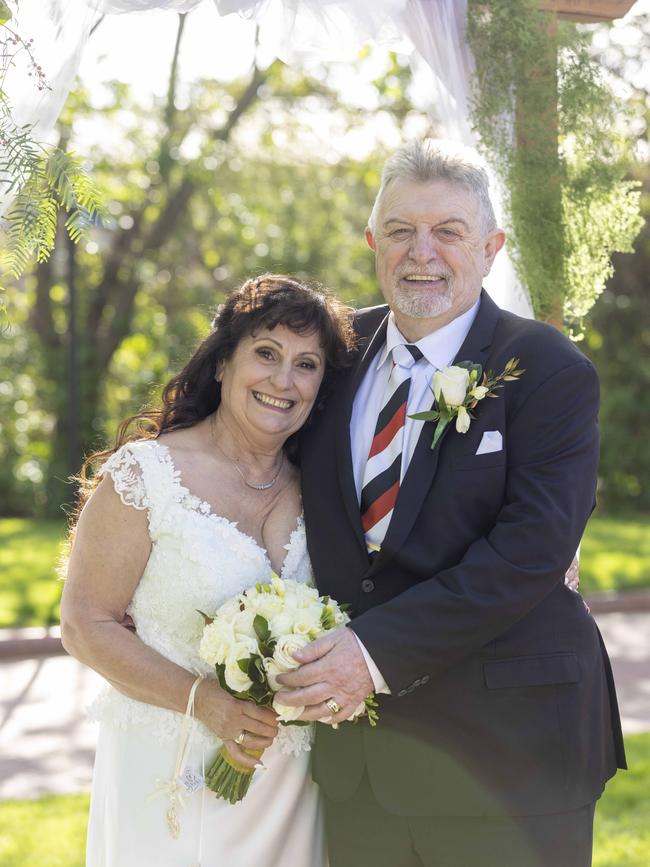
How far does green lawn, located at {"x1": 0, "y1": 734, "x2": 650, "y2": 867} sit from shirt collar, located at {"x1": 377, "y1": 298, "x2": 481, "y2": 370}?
2589mm

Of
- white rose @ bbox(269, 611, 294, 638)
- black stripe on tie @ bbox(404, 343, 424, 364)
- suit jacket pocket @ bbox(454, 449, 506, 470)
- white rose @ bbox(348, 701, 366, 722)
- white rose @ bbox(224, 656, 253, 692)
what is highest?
black stripe on tie @ bbox(404, 343, 424, 364)

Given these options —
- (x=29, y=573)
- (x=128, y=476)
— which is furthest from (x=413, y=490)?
(x=29, y=573)

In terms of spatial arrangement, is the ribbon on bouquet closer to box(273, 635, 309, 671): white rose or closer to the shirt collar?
box(273, 635, 309, 671): white rose

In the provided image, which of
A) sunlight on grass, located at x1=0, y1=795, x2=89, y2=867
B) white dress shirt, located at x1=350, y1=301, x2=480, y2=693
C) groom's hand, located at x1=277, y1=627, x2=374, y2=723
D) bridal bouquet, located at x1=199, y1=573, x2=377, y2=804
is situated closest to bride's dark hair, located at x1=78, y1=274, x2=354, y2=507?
white dress shirt, located at x1=350, y1=301, x2=480, y2=693

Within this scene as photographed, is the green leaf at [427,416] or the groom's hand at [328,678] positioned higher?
the green leaf at [427,416]

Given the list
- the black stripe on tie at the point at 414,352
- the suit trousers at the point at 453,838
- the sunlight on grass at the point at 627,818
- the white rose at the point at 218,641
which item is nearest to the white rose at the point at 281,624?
the white rose at the point at 218,641

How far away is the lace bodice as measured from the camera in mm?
3000

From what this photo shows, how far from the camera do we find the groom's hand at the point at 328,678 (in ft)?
8.71

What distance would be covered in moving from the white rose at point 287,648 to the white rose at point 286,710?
10cm

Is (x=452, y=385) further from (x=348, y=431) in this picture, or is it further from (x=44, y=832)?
(x=44, y=832)

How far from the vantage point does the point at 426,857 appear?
9.64ft

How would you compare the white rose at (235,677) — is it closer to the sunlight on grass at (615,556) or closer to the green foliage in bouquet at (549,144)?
the green foliage in bouquet at (549,144)

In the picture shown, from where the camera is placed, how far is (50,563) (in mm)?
10523

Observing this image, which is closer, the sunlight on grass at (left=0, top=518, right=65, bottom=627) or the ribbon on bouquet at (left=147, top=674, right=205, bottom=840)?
the ribbon on bouquet at (left=147, top=674, right=205, bottom=840)
